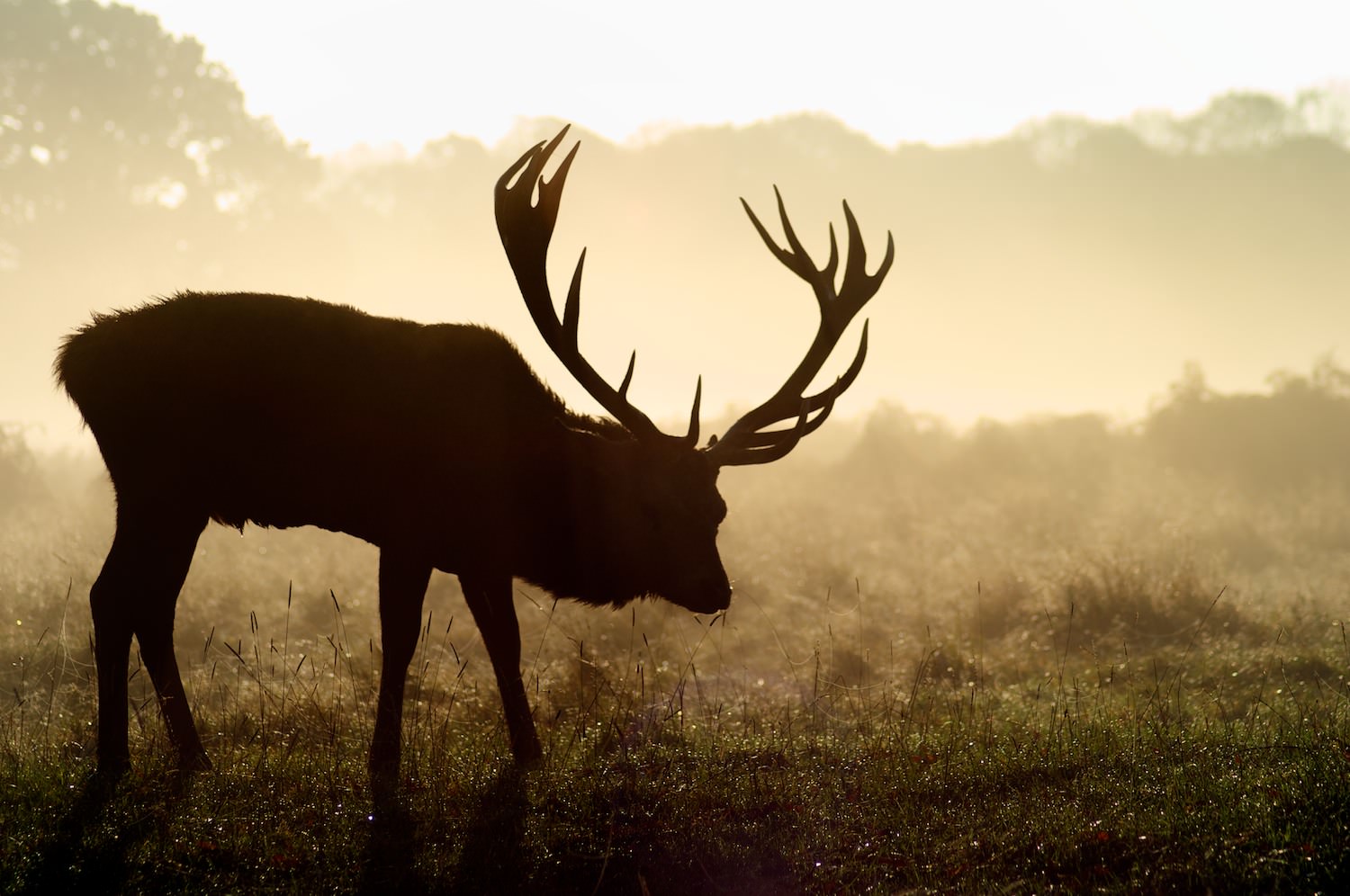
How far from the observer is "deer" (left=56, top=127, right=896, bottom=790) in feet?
20.0

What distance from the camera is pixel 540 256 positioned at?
6215 mm

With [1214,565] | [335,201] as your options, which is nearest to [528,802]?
[1214,565]

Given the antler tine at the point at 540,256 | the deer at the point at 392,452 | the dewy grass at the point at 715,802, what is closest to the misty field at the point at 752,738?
the dewy grass at the point at 715,802

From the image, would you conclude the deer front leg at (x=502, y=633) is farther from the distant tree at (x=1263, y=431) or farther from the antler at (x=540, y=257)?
the distant tree at (x=1263, y=431)

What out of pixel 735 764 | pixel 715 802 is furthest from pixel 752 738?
pixel 715 802

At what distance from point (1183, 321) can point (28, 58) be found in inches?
4037

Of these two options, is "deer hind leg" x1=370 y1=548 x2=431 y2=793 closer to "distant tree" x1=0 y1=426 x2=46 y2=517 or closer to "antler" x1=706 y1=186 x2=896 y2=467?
"antler" x1=706 y1=186 x2=896 y2=467

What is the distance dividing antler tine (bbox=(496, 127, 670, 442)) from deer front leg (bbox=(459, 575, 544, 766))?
130 centimetres

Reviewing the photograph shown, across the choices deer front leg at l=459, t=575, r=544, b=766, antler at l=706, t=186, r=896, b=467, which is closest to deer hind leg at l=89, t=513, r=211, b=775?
deer front leg at l=459, t=575, r=544, b=766

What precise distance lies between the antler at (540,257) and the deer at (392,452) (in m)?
0.01

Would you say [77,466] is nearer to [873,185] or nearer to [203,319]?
[203,319]

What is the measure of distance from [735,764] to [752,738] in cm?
62

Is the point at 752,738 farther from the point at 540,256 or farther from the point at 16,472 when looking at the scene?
the point at 16,472

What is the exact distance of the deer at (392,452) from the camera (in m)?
6.11
